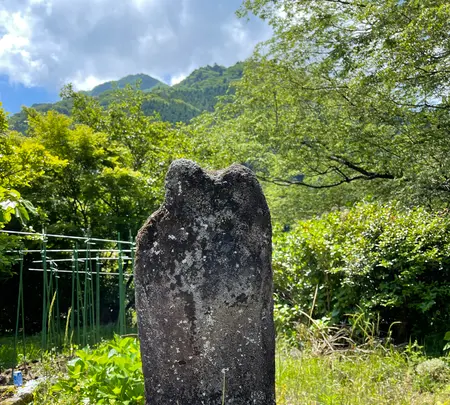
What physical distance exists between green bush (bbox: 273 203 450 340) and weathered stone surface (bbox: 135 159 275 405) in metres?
3.10

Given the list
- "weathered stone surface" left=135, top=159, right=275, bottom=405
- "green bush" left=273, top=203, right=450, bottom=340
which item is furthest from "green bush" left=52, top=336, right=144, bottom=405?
"green bush" left=273, top=203, right=450, bottom=340

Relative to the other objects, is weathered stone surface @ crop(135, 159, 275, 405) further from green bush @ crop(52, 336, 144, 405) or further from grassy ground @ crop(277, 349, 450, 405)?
grassy ground @ crop(277, 349, 450, 405)

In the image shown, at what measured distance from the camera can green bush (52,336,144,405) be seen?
10.1 feet

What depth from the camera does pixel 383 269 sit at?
253 inches

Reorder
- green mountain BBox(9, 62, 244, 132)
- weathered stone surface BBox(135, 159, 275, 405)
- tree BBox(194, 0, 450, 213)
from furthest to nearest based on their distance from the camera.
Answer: green mountain BBox(9, 62, 244, 132) < tree BBox(194, 0, 450, 213) < weathered stone surface BBox(135, 159, 275, 405)

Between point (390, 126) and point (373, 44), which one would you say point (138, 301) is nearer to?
point (373, 44)

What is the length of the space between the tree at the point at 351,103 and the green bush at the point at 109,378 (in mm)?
5639

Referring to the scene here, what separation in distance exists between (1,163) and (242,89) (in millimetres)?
7874

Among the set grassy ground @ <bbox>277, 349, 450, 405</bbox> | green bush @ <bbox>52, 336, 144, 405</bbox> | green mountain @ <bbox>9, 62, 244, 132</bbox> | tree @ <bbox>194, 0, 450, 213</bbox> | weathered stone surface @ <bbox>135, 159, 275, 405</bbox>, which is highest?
green mountain @ <bbox>9, 62, 244, 132</bbox>

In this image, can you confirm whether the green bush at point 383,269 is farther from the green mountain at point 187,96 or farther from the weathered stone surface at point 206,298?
the green mountain at point 187,96

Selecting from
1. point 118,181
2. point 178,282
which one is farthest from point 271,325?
point 118,181

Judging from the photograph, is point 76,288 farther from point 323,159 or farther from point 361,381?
point 323,159

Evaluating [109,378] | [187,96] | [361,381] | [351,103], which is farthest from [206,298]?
[187,96]

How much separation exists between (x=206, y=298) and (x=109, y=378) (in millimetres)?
980
